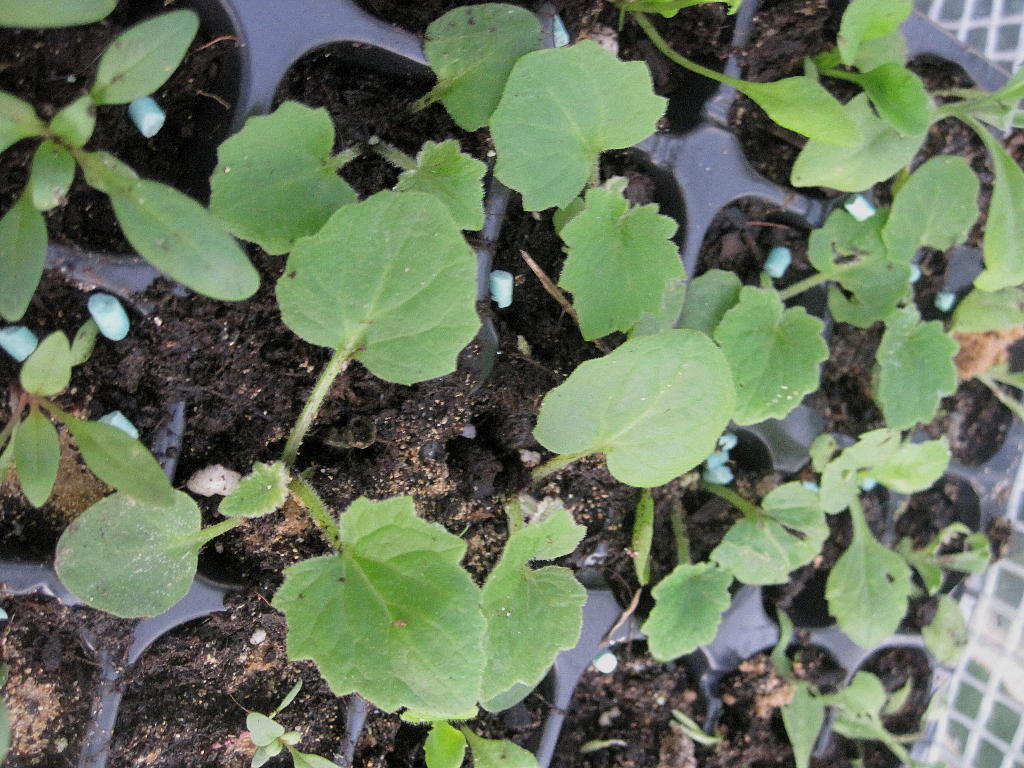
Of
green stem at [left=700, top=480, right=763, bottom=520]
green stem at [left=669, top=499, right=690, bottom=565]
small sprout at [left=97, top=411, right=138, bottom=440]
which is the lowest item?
green stem at [left=669, top=499, right=690, bottom=565]

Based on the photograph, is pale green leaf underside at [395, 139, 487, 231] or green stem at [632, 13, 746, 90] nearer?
pale green leaf underside at [395, 139, 487, 231]

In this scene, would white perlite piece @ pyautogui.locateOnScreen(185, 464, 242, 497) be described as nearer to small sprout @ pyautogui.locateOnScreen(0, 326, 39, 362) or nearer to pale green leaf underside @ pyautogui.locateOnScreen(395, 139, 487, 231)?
Result: small sprout @ pyautogui.locateOnScreen(0, 326, 39, 362)

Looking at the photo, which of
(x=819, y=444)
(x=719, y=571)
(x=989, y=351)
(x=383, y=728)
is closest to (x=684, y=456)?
(x=719, y=571)

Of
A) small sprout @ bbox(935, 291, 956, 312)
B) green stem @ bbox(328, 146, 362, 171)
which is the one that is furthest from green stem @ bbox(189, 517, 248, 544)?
small sprout @ bbox(935, 291, 956, 312)

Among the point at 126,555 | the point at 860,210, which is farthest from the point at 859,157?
the point at 126,555

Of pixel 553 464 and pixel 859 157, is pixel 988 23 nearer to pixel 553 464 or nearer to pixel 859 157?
pixel 859 157

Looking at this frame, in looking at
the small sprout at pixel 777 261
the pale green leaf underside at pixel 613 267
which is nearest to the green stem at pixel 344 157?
the pale green leaf underside at pixel 613 267
